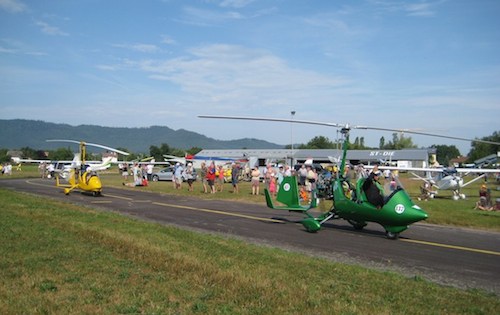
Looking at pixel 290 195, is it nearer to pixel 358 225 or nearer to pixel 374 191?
pixel 358 225

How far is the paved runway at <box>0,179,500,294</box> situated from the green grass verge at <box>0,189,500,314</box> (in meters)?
1.29

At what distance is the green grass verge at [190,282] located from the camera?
219 inches

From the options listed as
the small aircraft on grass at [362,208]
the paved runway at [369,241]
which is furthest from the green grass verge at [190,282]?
the small aircraft on grass at [362,208]

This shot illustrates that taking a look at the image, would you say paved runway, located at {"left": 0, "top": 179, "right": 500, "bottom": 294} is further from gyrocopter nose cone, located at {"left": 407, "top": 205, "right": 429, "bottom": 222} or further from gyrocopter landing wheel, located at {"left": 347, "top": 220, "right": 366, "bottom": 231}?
gyrocopter nose cone, located at {"left": 407, "top": 205, "right": 429, "bottom": 222}

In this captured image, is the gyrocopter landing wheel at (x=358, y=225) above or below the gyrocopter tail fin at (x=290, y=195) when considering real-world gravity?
below

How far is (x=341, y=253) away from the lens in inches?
392

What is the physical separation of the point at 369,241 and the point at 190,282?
21.0 feet

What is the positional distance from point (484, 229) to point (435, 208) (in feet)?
14.2

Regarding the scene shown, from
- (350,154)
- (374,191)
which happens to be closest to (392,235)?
(374,191)

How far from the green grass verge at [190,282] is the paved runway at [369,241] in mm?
1292

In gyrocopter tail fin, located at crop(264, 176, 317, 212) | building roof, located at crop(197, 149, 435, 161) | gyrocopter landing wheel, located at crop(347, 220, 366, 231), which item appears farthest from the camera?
building roof, located at crop(197, 149, 435, 161)

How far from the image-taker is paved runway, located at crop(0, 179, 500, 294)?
28.0 feet

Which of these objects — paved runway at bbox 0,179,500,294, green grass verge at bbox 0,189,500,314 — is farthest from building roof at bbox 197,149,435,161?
green grass verge at bbox 0,189,500,314

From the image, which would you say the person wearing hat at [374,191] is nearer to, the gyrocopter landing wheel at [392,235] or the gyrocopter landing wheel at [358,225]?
the gyrocopter landing wheel at [392,235]
